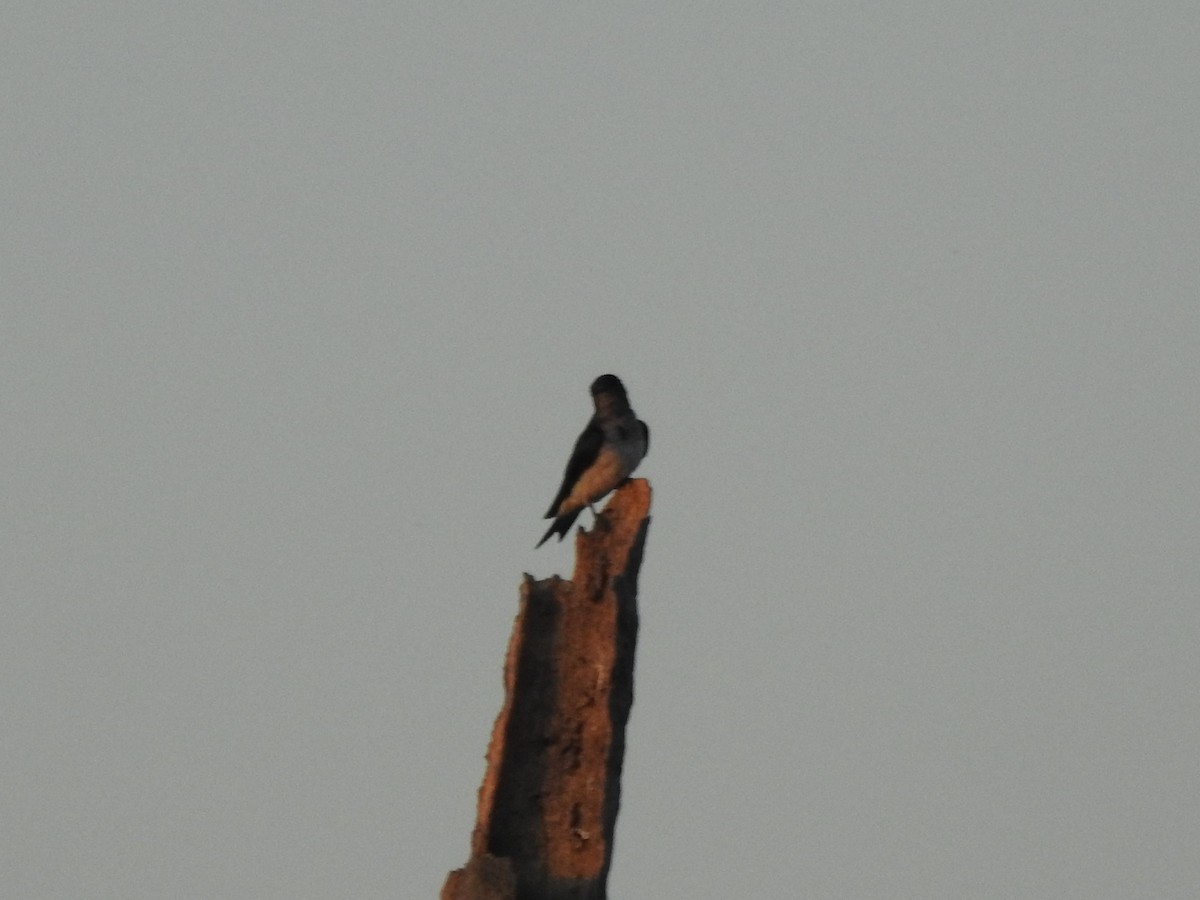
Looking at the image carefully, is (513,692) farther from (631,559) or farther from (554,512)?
(554,512)

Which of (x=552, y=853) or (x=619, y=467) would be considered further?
(x=619, y=467)

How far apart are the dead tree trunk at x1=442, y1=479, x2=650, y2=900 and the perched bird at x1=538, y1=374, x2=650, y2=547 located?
2.79 metres

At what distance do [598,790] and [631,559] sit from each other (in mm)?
1474

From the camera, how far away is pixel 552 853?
21875mm

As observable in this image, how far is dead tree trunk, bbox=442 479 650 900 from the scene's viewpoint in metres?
21.8

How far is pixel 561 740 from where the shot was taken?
2208cm

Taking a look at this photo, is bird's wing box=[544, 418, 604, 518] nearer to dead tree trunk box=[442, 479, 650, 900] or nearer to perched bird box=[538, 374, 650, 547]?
perched bird box=[538, 374, 650, 547]

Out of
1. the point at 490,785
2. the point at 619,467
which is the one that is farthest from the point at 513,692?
the point at 619,467

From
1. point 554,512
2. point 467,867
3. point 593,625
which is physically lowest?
point 467,867

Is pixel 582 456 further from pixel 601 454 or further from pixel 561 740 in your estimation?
pixel 561 740

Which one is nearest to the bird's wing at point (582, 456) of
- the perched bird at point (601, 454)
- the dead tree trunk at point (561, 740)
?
the perched bird at point (601, 454)

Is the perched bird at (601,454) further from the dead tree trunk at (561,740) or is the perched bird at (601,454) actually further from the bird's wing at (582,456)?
the dead tree trunk at (561,740)

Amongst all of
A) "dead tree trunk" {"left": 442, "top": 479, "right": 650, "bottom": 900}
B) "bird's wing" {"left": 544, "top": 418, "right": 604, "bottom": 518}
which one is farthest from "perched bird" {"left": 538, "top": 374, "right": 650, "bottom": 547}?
"dead tree trunk" {"left": 442, "top": 479, "right": 650, "bottom": 900}

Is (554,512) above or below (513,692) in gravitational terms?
above
